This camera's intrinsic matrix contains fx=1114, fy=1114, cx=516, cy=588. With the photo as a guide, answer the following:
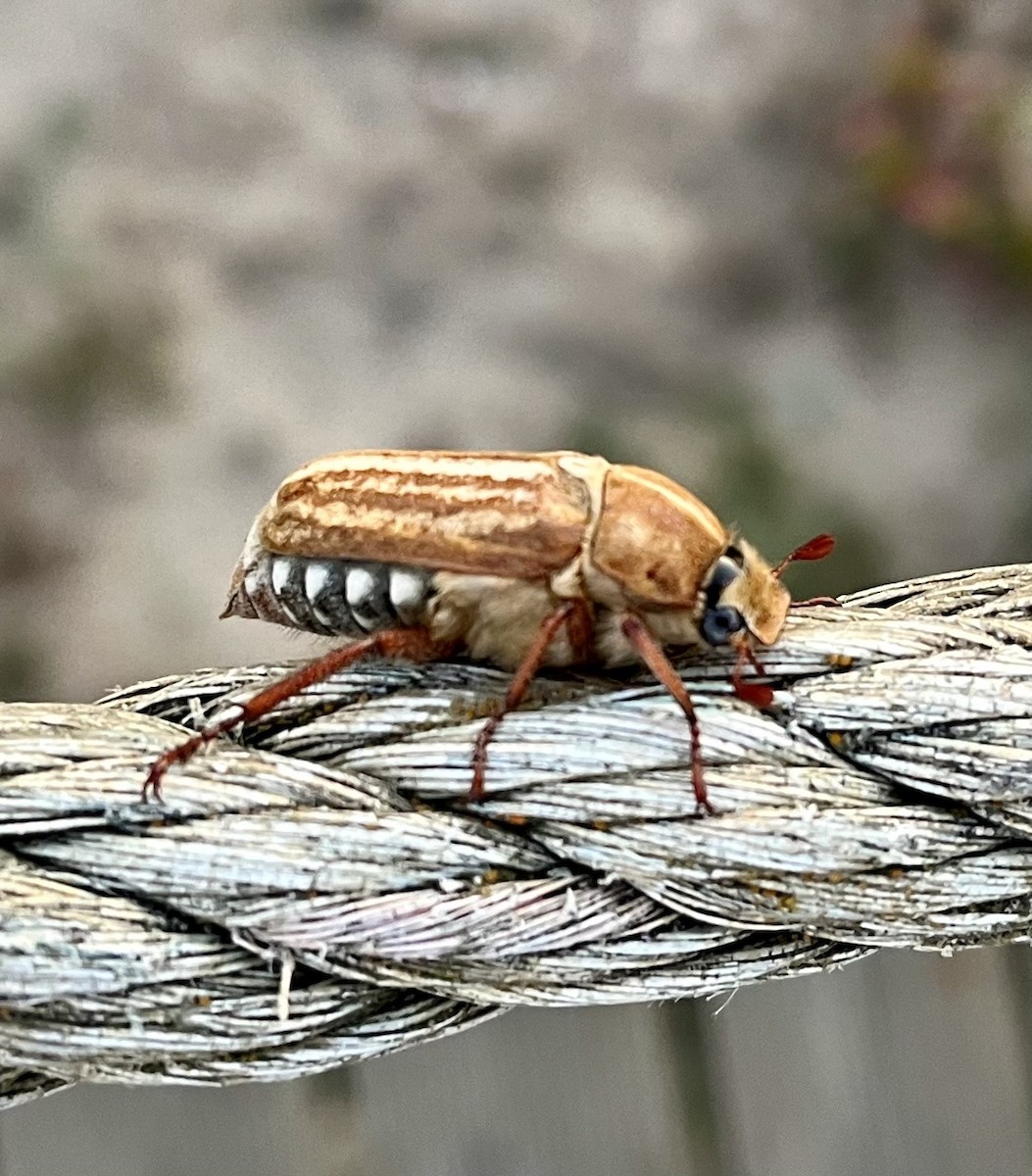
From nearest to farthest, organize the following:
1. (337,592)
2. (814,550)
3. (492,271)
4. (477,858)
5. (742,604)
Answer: (477,858)
(742,604)
(337,592)
(814,550)
(492,271)

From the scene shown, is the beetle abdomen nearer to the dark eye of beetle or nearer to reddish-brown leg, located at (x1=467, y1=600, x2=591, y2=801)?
reddish-brown leg, located at (x1=467, y1=600, x2=591, y2=801)

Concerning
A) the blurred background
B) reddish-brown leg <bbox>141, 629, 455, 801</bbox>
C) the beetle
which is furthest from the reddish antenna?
the blurred background

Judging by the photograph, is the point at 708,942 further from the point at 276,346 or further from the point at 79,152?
the point at 79,152

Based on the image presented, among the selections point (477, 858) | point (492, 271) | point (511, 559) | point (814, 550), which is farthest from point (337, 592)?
point (492, 271)

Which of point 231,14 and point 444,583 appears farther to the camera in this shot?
point 231,14

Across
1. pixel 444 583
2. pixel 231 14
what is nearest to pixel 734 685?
pixel 444 583

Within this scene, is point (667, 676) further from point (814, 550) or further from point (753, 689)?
point (814, 550)
